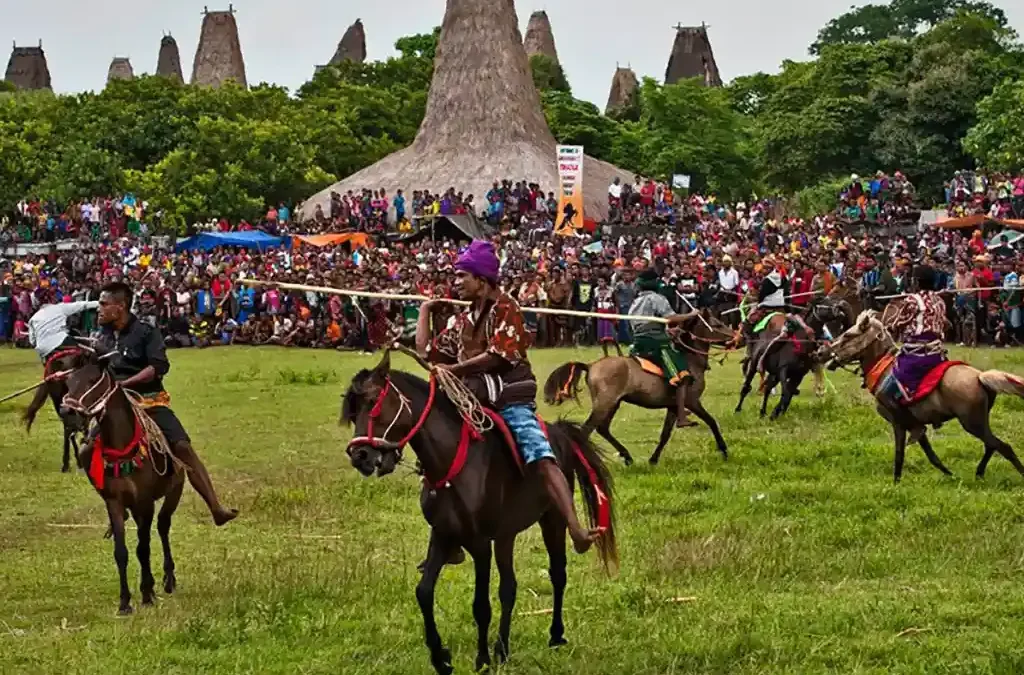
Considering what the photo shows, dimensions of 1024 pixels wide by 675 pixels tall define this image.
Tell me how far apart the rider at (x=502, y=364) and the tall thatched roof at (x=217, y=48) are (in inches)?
3790

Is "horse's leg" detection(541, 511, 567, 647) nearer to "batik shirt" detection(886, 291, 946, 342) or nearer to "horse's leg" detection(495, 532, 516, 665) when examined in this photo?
"horse's leg" detection(495, 532, 516, 665)

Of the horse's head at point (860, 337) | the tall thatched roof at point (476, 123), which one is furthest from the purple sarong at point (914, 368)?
the tall thatched roof at point (476, 123)

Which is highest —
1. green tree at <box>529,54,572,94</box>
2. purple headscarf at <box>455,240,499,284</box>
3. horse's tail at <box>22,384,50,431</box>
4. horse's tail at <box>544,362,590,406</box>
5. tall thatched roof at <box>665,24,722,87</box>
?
tall thatched roof at <box>665,24,722,87</box>

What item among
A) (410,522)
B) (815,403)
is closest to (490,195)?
(815,403)

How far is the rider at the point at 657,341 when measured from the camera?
16156mm

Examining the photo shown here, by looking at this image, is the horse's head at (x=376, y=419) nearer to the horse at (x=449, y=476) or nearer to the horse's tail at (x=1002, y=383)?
the horse at (x=449, y=476)

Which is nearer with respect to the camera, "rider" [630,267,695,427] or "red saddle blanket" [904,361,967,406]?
"red saddle blanket" [904,361,967,406]

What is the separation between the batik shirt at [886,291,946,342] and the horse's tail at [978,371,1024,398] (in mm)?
601

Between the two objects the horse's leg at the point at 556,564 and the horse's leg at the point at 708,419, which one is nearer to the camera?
the horse's leg at the point at 556,564

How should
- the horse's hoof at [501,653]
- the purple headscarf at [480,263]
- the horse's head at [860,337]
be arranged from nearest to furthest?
the horse's hoof at [501,653], the purple headscarf at [480,263], the horse's head at [860,337]

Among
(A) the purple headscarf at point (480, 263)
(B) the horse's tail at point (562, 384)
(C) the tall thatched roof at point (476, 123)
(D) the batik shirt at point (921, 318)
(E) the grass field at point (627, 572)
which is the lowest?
(E) the grass field at point (627, 572)

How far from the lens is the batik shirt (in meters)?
14.1

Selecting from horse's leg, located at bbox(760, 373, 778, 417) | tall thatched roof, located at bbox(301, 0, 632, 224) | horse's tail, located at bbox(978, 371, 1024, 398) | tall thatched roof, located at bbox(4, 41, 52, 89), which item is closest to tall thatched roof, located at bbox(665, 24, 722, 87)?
tall thatched roof, located at bbox(4, 41, 52, 89)

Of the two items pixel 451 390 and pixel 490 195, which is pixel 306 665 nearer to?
pixel 451 390
